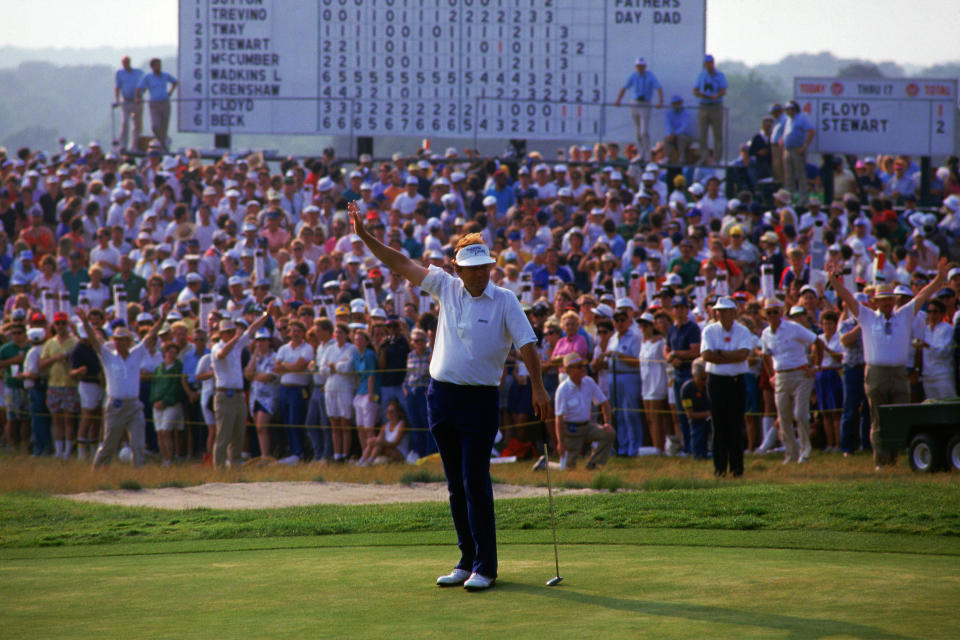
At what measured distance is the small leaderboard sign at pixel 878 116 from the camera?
24.6 meters

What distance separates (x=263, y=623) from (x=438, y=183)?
1806cm

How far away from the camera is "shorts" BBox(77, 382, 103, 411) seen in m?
18.5

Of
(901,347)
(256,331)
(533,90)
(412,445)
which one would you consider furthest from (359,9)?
(901,347)

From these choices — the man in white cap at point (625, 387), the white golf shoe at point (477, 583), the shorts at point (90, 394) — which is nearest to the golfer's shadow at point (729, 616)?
the white golf shoe at point (477, 583)

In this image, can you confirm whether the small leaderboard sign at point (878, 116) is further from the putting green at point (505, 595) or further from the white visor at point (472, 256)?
the white visor at point (472, 256)

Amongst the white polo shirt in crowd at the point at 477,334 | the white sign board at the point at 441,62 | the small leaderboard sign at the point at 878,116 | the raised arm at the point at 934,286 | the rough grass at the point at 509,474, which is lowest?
the rough grass at the point at 509,474

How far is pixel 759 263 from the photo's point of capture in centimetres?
1867

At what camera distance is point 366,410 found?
16.9 m

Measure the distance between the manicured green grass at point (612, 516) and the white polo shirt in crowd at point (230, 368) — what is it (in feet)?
15.1

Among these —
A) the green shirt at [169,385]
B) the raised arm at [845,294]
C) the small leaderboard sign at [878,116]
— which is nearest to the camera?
the raised arm at [845,294]

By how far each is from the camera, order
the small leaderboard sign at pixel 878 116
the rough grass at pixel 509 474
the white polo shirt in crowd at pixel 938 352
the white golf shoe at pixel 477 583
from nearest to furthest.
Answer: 1. the white golf shoe at pixel 477 583
2. the rough grass at pixel 509 474
3. the white polo shirt in crowd at pixel 938 352
4. the small leaderboard sign at pixel 878 116

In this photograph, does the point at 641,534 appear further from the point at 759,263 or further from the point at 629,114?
the point at 629,114

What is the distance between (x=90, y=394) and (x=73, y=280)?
4844 mm

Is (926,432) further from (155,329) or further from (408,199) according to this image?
(408,199)
